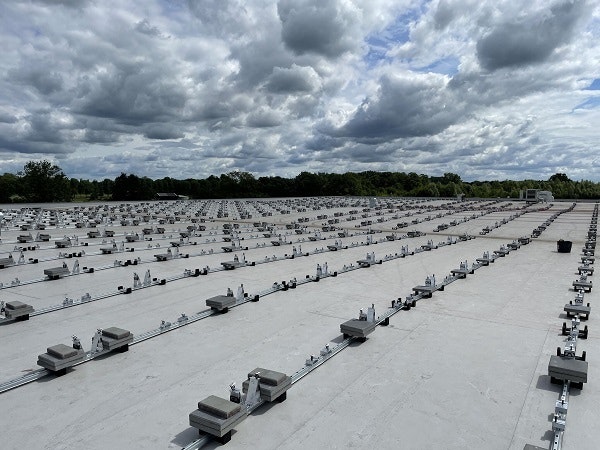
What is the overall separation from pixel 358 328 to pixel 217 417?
4164 millimetres

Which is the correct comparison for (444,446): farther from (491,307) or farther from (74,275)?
(74,275)

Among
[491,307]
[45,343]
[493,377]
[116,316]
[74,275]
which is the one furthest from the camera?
[74,275]

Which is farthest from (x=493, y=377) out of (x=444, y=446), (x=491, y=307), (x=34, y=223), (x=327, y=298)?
(x=34, y=223)

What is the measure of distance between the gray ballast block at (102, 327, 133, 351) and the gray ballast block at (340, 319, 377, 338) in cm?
443

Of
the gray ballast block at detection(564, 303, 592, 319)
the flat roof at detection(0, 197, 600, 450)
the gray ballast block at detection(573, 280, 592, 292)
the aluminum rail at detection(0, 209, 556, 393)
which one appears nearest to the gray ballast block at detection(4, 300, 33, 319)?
the flat roof at detection(0, 197, 600, 450)

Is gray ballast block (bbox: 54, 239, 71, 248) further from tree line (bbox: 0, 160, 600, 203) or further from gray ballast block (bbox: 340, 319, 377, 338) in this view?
tree line (bbox: 0, 160, 600, 203)

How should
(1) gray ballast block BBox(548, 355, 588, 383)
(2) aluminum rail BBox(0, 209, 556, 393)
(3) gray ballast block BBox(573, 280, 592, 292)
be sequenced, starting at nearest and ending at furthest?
(1) gray ballast block BBox(548, 355, 588, 383) < (2) aluminum rail BBox(0, 209, 556, 393) < (3) gray ballast block BBox(573, 280, 592, 292)

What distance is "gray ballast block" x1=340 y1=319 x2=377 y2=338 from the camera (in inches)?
356

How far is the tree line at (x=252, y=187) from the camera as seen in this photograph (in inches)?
3354

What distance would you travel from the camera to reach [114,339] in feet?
27.2

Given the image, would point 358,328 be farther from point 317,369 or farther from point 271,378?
point 271,378

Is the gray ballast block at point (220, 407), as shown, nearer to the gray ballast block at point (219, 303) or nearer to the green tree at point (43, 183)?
the gray ballast block at point (219, 303)

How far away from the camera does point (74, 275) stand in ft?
51.3

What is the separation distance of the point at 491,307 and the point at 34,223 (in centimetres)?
3568
